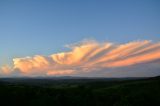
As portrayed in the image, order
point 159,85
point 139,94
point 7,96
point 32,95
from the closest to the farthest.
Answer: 1. point 7,96
2. point 32,95
3. point 139,94
4. point 159,85

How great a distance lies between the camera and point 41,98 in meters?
53.8

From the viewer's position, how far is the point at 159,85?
74250mm

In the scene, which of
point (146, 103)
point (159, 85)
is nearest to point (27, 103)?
point (146, 103)

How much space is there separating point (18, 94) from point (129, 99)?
2135 cm

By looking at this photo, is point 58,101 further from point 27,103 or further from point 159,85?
point 159,85

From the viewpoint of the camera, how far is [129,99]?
58.0 metres

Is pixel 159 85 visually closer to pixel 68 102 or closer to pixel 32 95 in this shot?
pixel 68 102

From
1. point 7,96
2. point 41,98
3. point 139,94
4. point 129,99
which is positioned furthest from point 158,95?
point 7,96

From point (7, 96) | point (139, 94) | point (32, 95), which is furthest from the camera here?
point (139, 94)

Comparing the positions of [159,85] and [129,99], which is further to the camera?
[159,85]

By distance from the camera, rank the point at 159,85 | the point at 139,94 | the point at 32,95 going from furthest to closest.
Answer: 1. the point at 159,85
2. the point at 139,94
3. the point at 32,95

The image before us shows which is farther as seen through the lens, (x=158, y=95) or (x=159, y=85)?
(x=159, y=85)

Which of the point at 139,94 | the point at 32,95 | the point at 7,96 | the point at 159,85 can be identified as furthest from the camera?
the point at 159,85

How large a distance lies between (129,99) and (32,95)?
18803mm
